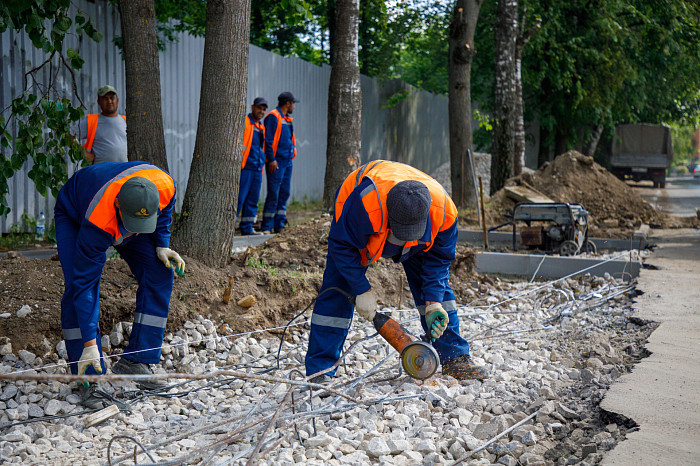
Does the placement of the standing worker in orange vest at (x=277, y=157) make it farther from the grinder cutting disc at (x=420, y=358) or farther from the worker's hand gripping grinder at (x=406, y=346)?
the grinder cutting disc at (x=420, y=358)

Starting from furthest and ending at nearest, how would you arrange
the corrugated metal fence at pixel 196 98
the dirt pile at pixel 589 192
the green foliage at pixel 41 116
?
the dirt pile at pixel 589 192 → the corrugated metal fence at pixel 196 98 → the green foliage at pixel 41 116

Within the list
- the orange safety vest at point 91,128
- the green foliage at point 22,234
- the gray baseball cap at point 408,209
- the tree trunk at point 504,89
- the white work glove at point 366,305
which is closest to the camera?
the gray baseball cap at point 408,209

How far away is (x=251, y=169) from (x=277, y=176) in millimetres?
506

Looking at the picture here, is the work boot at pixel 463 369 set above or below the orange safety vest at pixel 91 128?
below

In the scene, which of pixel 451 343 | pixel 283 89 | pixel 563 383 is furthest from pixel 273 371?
pixel 283 89

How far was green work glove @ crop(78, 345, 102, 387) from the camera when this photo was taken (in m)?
3.62

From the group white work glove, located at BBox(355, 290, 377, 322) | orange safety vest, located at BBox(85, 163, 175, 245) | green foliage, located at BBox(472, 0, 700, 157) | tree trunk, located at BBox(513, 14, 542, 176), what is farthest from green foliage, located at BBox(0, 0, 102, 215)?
green foliage, located at BBox(472, 0, 700, 157)

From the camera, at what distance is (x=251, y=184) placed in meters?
8.88

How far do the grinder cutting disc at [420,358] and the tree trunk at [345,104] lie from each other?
4.52m

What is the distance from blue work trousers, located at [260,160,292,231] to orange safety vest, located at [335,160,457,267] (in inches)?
210

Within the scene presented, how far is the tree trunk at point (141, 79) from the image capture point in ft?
17.6

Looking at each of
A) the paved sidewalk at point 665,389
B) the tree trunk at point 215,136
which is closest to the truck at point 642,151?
the paved sidewalk at point 665,389

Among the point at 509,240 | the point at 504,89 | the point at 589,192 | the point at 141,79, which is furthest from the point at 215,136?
the point at 589,192

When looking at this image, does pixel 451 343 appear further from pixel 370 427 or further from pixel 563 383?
pixel 370 427
